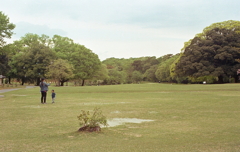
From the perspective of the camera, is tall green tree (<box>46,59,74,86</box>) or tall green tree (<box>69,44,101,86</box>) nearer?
tall green tree (<box>46,59,74,86</box>)

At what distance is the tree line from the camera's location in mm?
58969

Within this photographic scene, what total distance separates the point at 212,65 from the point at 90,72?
35.2 metres

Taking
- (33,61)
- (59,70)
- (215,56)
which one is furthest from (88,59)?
(215,56)

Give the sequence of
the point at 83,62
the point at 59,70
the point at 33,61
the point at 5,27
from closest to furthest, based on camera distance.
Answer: the point at 5,27
the point at 59,70
the point at 33,61
the point at 83,62

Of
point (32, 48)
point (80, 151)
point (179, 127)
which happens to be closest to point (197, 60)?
point (32, 48)

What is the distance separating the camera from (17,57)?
7538 centimetres

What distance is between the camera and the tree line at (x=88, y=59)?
59.0 metres

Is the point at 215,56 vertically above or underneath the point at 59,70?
above

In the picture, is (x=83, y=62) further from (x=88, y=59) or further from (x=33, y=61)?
(x=33, y=61)

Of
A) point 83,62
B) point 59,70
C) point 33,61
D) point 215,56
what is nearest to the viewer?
point 215,56

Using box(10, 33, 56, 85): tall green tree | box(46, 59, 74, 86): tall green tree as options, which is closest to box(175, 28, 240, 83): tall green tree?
box(46, 59, 74, 86): tall green tree

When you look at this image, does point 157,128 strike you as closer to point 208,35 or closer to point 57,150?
point 57,150

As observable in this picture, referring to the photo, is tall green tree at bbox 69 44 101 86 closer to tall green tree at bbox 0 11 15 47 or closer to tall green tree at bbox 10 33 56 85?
tall green tree at bbox 10 33 56 85

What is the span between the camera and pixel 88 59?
77.6 m
